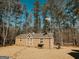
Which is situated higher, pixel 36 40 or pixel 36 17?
pixel 36 17

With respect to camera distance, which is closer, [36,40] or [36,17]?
[36,40]

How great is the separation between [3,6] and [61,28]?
64.8 feet

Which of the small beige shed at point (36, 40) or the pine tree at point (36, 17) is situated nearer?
the small beige shed at point (36, 40)

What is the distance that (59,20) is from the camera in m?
46.6

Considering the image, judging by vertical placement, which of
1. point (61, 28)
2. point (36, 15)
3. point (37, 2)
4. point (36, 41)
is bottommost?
point (36, 41)

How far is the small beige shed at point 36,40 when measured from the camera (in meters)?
34.3

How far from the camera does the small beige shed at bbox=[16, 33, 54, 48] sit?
34287 millimetres

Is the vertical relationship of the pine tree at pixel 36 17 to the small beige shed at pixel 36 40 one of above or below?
above

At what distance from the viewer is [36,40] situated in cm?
3581

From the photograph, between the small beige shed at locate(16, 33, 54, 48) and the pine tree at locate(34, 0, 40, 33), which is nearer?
the small beige shed at locate(16, 33, 54, 48)

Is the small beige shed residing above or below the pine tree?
below

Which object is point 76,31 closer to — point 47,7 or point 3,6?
point 47,7

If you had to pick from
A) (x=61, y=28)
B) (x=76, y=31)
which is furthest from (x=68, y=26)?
(x=76, y=31)

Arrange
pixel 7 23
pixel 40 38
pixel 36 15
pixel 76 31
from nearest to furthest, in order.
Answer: pixel 40 38 < pixel 7 23 < pixel 76 31 < pixel 36 15
